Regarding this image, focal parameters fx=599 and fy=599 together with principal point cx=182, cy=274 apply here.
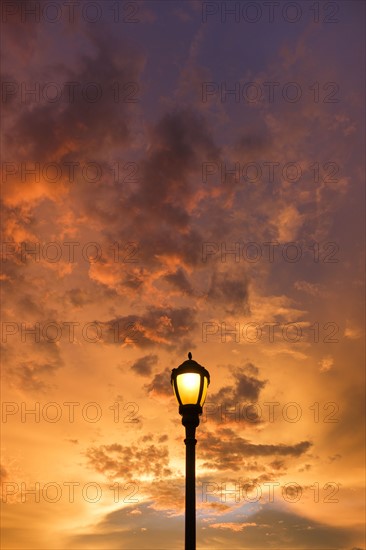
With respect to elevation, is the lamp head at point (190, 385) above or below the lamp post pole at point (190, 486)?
above

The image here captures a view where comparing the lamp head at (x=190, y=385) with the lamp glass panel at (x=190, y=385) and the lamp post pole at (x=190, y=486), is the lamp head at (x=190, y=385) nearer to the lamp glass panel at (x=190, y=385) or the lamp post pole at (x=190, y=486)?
the lamp glass panel at (x=190, y=385)

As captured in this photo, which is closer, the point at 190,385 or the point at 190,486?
the point at 190,486

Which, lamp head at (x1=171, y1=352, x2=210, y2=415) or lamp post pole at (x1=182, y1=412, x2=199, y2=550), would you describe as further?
lamp head at (x1=171, y1=352, x2=210, y2=415)

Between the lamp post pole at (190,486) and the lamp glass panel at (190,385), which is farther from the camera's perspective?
the lamp glass panel at (190,385)

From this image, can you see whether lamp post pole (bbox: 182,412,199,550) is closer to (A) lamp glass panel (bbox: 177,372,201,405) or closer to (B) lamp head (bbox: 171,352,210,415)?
(B) lamp head (bbox: 171,352,210,415)

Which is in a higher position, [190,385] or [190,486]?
[190,385]

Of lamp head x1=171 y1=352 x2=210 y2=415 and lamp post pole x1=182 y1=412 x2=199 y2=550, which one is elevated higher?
lamp head x1=171 y1=352 x2=210 y2=415

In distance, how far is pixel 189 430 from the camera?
9.36 metres

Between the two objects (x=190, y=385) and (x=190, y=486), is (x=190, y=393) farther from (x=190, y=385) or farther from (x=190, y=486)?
(x=190, y=486)

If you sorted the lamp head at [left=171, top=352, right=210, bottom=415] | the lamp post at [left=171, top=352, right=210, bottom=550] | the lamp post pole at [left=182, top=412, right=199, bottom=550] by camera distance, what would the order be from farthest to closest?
1. the lamp head at [left=171, top=352, right=210, bottom=415]
2. the lamp post at [left=171, top=352, right=210, bottom=550]
3. the lamp post pole at [left=182, top=412, right=199, bottom=550]

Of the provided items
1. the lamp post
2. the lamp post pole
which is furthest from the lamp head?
the lamp post pole

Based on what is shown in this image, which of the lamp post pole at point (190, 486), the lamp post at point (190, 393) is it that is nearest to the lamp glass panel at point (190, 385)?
the lamp post at point (190, 393)

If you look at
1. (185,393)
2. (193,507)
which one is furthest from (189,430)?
(193,507)

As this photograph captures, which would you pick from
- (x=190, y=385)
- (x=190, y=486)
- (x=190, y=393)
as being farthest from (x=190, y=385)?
(x=190, y=486)
